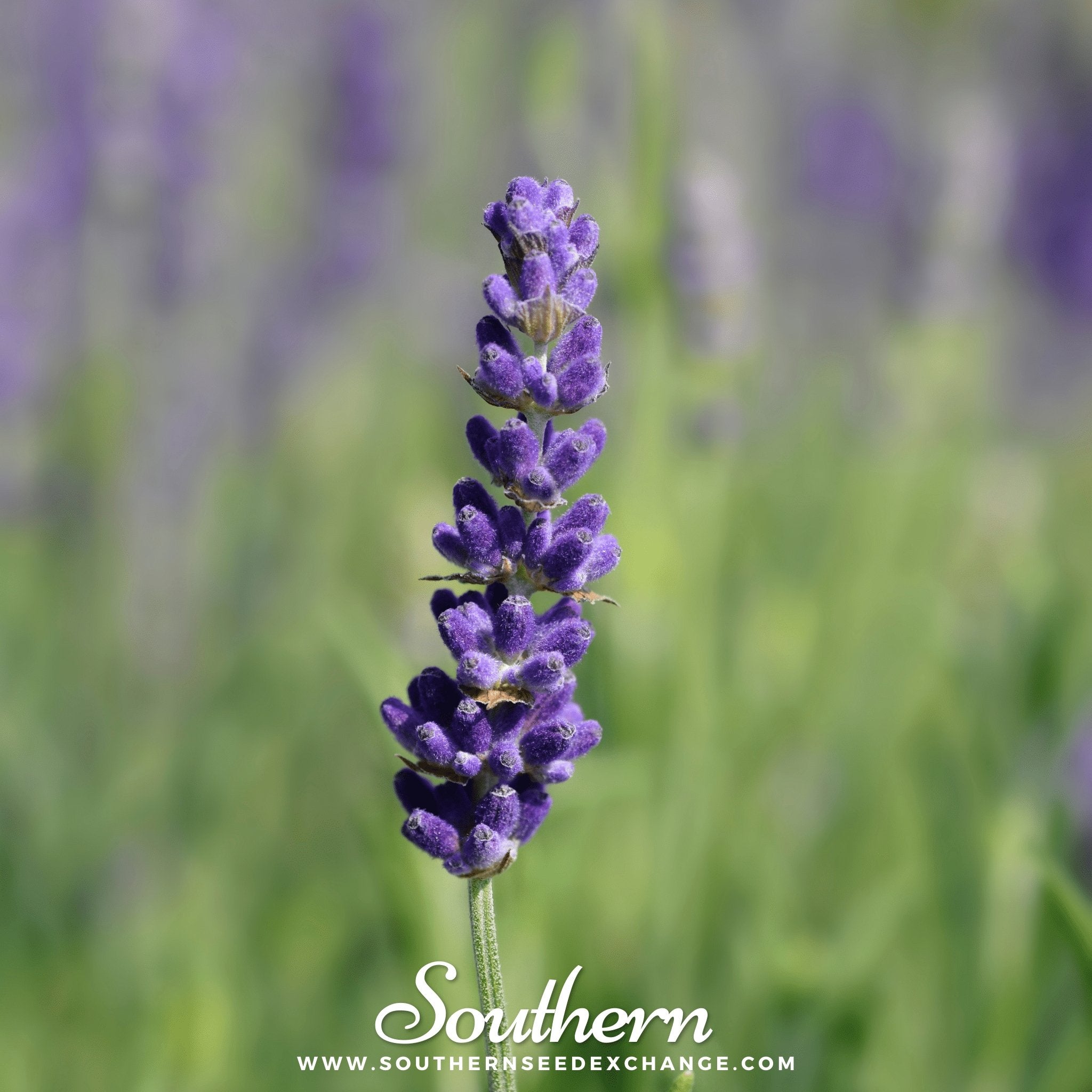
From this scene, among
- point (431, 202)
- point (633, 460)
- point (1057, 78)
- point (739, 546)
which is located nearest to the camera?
point (633, 460)

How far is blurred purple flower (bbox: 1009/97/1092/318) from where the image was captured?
22.6 ft

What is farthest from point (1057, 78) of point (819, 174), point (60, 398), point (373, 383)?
point (60, 398)

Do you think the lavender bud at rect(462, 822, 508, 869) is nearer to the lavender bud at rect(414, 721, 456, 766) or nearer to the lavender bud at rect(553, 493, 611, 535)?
the lavender bud at rect(414, 721, 456, 766)

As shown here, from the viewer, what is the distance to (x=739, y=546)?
4117mm

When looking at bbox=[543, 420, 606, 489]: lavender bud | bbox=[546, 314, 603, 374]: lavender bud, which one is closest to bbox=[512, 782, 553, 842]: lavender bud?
Result: bbox=[543, 420, 606, 489]: lavender bud

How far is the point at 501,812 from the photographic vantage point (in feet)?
4.44

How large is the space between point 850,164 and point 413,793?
7070mm

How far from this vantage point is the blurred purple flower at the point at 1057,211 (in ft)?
22.6

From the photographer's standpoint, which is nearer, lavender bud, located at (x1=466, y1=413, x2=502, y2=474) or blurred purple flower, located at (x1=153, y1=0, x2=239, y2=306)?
lavender bud, located at (x1=466, y1=413, x2=502, y2=474)

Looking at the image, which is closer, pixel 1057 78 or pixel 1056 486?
pixel 1056 486

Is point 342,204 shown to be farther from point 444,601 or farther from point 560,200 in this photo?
point 444,601

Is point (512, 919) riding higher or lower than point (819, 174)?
lower

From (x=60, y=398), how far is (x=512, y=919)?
3.54m

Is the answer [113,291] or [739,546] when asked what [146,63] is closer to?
[113,291]
